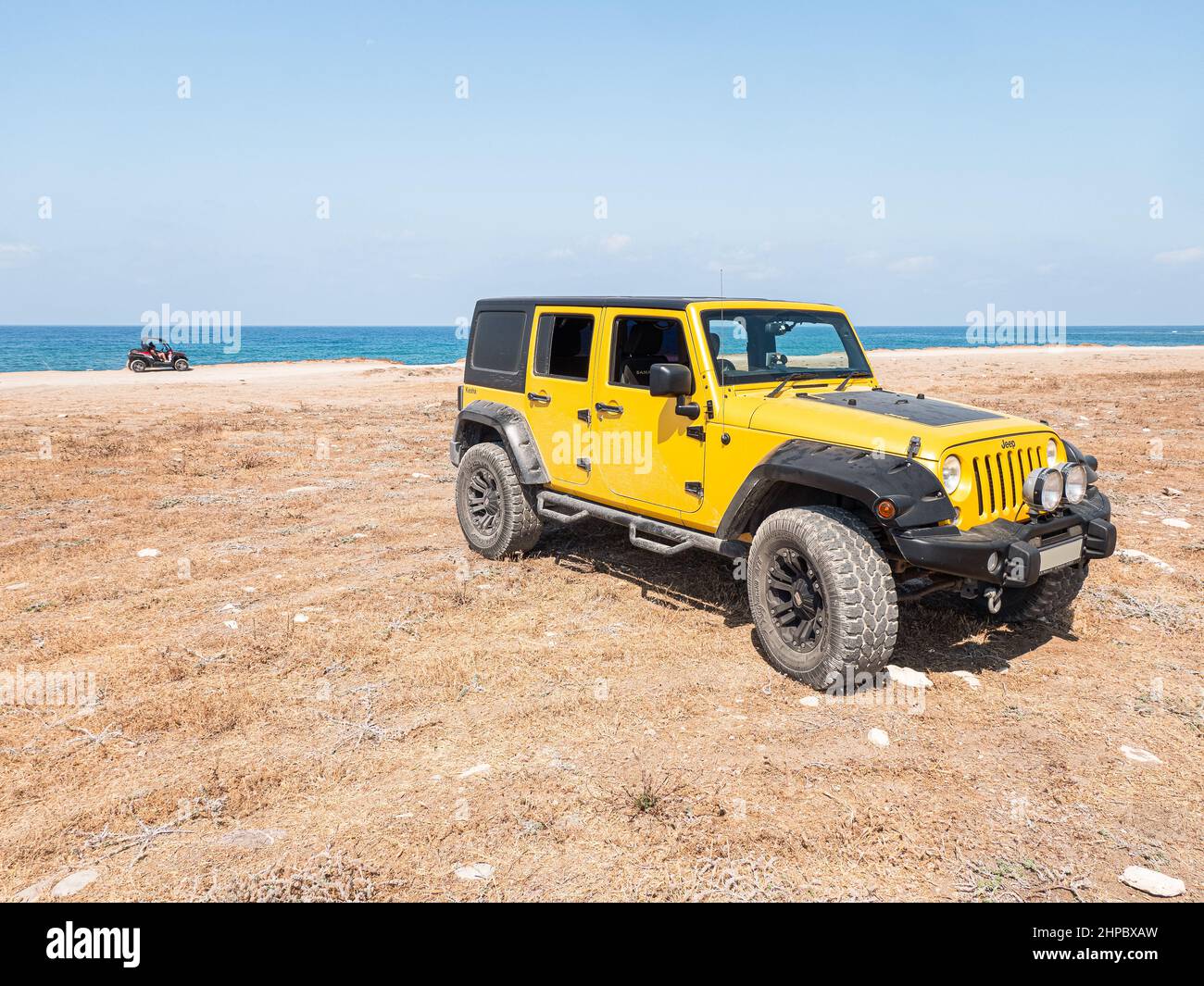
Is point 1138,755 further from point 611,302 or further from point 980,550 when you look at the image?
point 611,302

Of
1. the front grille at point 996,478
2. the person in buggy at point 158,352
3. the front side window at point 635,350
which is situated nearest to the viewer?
the front grille at point 996,478

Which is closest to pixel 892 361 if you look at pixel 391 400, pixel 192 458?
pixel 391 400

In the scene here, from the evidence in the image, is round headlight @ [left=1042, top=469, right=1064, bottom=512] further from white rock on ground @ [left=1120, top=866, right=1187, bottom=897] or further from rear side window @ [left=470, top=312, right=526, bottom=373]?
rear side window @ [left=470, top=312, right=526, bottom=373]

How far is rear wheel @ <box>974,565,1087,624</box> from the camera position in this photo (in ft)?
17.4

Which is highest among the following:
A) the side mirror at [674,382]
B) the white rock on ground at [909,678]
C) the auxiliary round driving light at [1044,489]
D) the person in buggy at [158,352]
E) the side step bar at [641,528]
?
the person in buggy at [158,352]

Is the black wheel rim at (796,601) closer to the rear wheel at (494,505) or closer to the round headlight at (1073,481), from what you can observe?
the round headlight at (1073,481)

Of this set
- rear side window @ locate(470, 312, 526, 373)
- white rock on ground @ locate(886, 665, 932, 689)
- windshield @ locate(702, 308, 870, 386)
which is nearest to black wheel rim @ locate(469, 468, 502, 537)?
rear side window @ locate(470, 312, 526, 373)

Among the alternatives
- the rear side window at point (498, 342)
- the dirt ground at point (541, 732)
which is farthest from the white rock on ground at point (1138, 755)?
the rear side window at point (498, 342)

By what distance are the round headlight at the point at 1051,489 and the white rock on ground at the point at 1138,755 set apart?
134 centimetres

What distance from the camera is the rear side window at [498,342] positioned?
711 cm

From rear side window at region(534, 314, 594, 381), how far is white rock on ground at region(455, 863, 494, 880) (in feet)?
12.9

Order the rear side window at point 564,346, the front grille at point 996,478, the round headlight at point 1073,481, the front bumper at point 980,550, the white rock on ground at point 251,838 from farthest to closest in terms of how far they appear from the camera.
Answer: the rear side window at point 564,346 → the round headlight at point 1073,481 → the front grille at point 996,478 → the front bumper at point 980,550 → the white rock on ground at point 251,838

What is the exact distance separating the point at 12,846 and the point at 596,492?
4064mm
